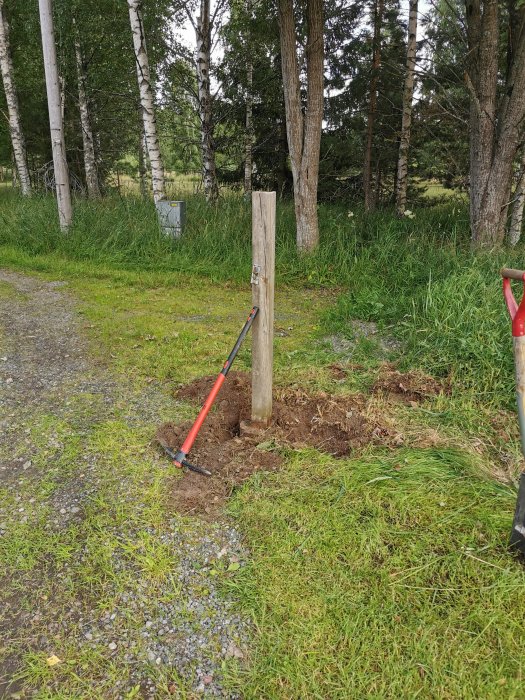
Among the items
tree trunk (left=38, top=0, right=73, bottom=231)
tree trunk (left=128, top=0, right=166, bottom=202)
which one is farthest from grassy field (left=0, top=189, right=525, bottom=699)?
tree trunk (left=128, top=0, right=166, bottom=202)

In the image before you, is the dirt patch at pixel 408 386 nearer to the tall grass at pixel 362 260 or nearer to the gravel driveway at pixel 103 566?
the tall grass at pixel 362 260

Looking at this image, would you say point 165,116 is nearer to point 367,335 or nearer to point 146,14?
point 146,14

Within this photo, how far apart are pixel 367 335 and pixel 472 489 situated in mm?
2371

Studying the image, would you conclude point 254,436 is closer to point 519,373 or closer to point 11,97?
point 519,373

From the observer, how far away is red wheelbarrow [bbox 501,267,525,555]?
1853mm

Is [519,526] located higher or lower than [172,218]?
lower

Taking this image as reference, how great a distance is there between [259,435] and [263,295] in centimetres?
89

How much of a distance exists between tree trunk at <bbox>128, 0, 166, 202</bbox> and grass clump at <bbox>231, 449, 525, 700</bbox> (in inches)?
271

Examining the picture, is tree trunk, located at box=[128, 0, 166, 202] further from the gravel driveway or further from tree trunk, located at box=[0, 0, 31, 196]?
the gravel driveway

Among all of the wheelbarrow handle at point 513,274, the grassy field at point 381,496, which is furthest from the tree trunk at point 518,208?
the wheelbarrow handle at point 513,274

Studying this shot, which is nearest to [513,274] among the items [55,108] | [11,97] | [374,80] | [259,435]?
[259,435]

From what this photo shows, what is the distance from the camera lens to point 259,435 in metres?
3.00

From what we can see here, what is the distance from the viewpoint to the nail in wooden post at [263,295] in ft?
8.86

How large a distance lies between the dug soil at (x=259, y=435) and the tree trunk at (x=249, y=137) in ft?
27.9
